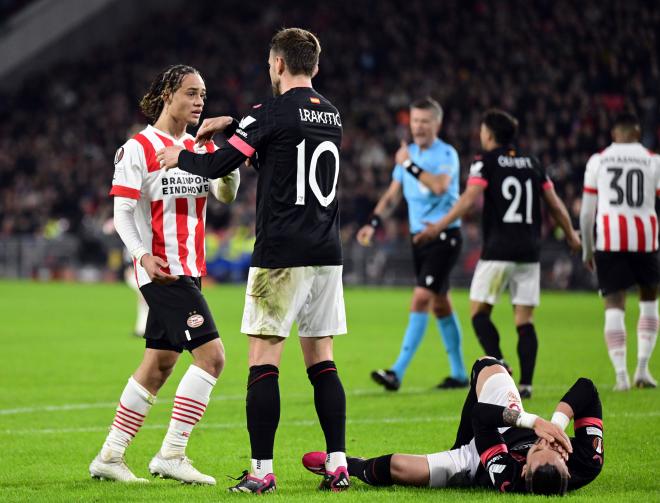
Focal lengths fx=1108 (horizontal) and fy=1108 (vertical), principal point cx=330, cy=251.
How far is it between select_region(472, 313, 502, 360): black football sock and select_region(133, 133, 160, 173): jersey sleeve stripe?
14.0 feet

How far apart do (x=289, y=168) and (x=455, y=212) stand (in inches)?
165

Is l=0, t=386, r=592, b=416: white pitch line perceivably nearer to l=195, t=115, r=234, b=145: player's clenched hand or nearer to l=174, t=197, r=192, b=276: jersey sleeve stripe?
l=174, t=197, r=192, b=276: jersey sleeve stripe

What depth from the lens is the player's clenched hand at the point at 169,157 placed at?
577 centimetres

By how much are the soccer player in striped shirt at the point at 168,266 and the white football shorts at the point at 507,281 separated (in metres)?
3.91

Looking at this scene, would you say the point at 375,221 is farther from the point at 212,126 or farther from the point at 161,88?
the point at 212,126

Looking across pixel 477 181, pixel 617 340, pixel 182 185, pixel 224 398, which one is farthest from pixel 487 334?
pixel 182 185

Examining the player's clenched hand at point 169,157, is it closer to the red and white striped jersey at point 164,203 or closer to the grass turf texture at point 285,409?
the red and white striped jersey at point 164,203

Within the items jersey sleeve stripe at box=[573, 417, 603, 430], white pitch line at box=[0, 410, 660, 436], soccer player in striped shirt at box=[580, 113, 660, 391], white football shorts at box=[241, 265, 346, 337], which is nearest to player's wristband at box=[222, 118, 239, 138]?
white football shorts at box=[241, 265, 346, 337]

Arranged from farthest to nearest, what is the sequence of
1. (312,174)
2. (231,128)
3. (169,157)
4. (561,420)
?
(231,128) → (169,157) → (312,174) → (561,420)

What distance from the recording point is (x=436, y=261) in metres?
10.3

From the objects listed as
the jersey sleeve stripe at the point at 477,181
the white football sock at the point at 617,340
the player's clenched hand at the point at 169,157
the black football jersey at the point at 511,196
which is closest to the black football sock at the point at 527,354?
the black football jersey at the point at 511,196

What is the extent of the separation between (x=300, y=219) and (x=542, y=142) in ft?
62.2

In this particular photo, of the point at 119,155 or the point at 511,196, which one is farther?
the point at 511,196

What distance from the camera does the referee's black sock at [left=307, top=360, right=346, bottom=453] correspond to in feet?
18.8
